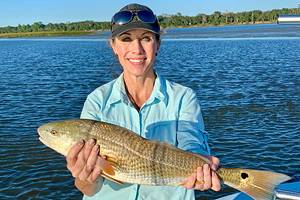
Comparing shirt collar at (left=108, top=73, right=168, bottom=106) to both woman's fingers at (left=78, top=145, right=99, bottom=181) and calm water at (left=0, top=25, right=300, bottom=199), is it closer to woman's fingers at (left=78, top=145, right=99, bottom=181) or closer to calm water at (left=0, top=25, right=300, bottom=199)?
woman's fingers at (left=78, top=145, right=99, bottom=181)

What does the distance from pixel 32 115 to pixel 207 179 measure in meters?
15.3

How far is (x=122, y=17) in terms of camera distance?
4074 mm

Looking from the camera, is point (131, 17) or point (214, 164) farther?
point (131, 17)

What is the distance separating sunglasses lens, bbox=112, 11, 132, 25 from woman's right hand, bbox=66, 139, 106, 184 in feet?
3.59

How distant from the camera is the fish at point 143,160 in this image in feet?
12.0

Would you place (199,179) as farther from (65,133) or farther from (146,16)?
(146,16)

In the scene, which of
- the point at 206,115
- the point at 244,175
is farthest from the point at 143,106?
the point at 206,115

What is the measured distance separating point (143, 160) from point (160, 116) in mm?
441

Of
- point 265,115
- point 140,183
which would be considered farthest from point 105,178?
point 265,115

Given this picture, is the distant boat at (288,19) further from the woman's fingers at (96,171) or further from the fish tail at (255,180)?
the woman's fingers at (96,171)

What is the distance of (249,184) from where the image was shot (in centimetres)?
362

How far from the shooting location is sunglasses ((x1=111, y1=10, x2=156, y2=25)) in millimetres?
4020

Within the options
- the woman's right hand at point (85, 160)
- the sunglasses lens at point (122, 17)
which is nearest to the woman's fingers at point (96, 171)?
the woman's right hand at point (85, 160)

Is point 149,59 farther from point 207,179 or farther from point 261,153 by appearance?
point 261,153
